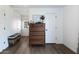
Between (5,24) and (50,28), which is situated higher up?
(5,24)

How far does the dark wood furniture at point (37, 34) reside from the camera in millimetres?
6082

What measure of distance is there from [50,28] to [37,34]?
1.08 metres

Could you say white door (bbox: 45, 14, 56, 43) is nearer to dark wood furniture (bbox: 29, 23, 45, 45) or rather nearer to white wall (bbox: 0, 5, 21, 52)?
dark wood furniture (bbox: 29, 23, 45, 45)

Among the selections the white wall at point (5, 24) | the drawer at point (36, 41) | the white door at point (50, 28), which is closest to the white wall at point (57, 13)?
the white door at point (50, 28)

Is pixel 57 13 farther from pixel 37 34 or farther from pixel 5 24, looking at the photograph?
pixel 5 24

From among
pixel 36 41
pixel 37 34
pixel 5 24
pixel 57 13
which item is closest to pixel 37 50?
pixel 36 41

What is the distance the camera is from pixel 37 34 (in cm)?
610

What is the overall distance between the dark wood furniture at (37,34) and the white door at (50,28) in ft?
2.24

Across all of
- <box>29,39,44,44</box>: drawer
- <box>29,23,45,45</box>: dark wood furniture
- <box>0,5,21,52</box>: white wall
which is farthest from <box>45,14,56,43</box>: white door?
<box>0,5,21,52</box>: white wall

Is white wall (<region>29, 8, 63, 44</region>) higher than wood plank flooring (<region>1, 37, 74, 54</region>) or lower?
higher

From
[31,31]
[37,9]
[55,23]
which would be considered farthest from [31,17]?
[55,23]

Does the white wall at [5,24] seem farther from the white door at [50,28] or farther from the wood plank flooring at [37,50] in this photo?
the white door at [50,28]

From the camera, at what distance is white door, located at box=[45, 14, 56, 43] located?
6.70 m

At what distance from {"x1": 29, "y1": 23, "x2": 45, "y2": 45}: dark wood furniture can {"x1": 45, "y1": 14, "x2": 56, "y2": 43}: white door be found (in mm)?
682
